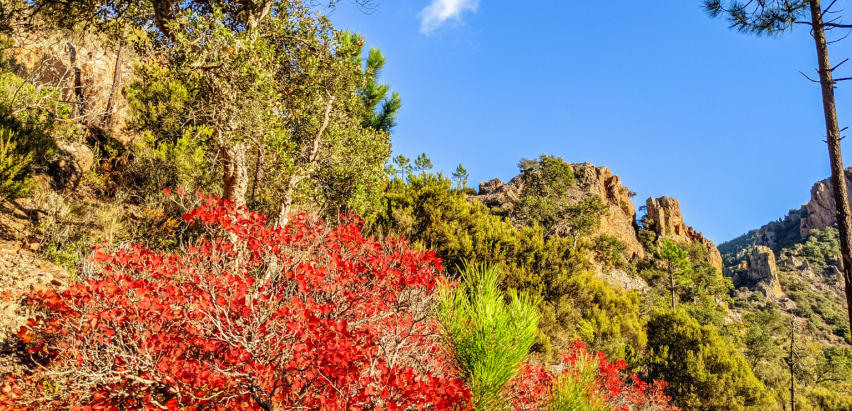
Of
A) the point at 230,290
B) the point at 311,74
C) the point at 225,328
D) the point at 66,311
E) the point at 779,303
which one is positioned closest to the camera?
the point at 225,328

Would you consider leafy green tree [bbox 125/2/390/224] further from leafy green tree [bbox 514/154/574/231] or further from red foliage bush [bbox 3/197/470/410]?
leafy green tree [bbox 514/154/574/231]

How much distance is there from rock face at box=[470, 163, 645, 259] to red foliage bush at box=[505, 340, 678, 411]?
23554mm

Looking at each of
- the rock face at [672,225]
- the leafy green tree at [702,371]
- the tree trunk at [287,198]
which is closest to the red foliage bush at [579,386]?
the leafy green tree at [702,371]

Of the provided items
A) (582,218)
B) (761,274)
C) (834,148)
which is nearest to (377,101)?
(834,148)

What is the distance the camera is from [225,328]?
351 centimetres

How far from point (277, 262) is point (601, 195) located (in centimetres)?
4403

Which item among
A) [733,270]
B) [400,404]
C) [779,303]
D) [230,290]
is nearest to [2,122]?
[230,290]

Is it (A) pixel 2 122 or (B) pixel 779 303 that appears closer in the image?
(A) pixel 2 122

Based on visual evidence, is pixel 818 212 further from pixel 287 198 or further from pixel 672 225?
pixel 287 198

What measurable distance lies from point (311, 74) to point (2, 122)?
525 centimetres

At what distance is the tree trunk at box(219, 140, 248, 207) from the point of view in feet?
22.7

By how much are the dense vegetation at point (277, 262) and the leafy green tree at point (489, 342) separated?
20 mm

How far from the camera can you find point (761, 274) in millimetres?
53688

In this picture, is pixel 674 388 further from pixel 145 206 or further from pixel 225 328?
pixel 145 206
